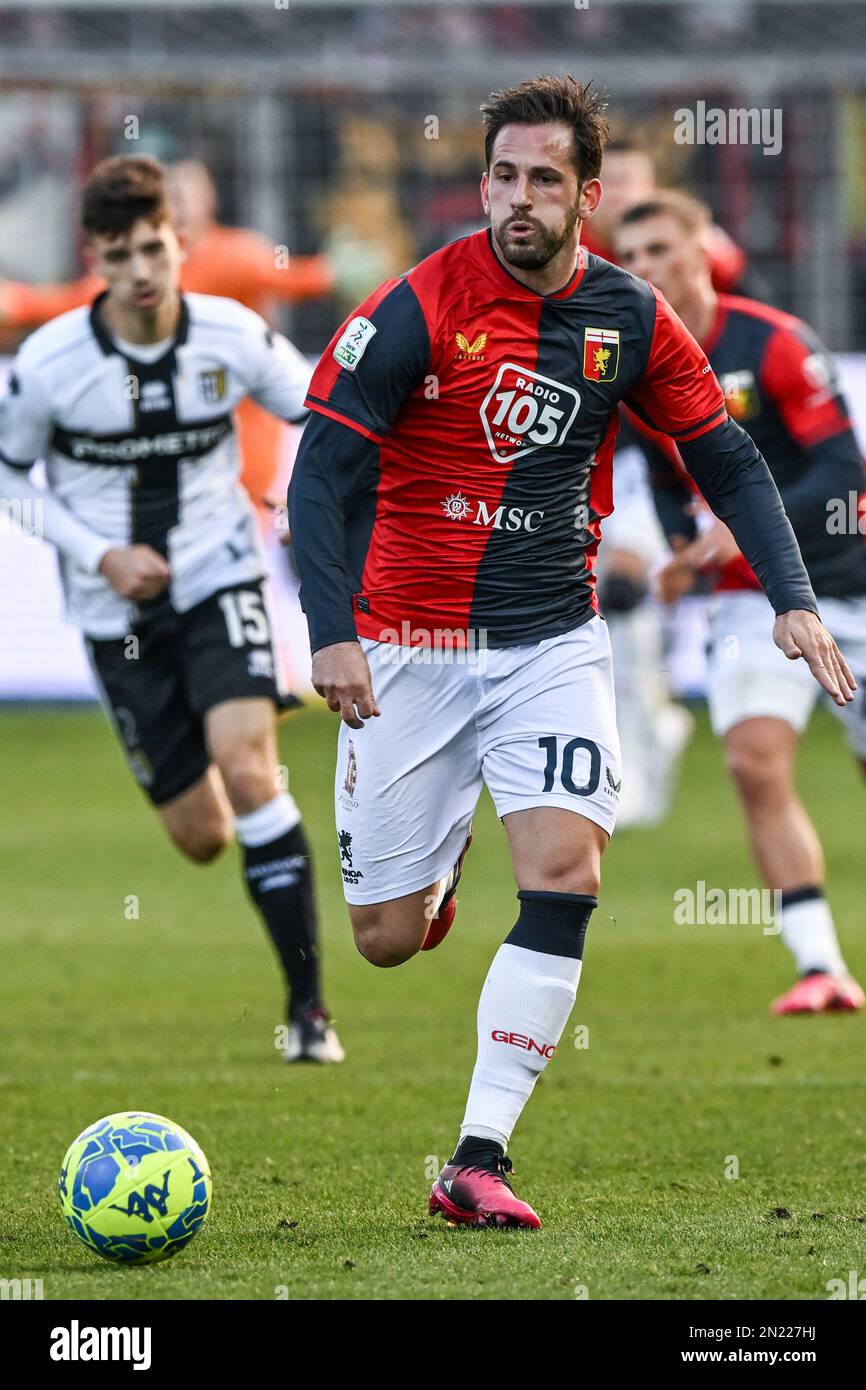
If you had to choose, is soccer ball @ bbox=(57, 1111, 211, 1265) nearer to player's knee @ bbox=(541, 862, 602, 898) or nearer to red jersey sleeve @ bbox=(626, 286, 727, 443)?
player's knee @ bbox=(541, 862, 602, 898)

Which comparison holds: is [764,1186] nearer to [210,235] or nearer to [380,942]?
[380,942]

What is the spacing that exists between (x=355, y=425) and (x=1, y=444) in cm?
265

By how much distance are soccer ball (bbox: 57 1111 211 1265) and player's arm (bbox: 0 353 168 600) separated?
277 cm

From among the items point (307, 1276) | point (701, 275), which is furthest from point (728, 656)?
point (307, 1276)

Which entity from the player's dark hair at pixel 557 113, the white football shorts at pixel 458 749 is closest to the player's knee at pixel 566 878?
the white football shorts at pixel 458 749

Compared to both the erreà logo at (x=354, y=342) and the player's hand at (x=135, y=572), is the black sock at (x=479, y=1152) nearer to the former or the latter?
the erreà logo at (x=354, y=342)

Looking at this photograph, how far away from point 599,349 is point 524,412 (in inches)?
8.8

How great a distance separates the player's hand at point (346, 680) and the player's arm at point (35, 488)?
232cm

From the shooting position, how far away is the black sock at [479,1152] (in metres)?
4.82

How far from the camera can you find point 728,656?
7.99 meters

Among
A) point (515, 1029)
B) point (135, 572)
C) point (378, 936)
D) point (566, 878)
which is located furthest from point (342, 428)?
point (135, 572)

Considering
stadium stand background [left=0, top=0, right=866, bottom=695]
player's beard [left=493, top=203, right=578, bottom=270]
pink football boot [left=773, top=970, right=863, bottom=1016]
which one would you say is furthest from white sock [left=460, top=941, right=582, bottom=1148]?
stadium stand background [left=0, top=0, right=866, bottom=695]

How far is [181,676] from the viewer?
24.2 feet

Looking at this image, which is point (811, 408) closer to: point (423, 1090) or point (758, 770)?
point (758, 770)
